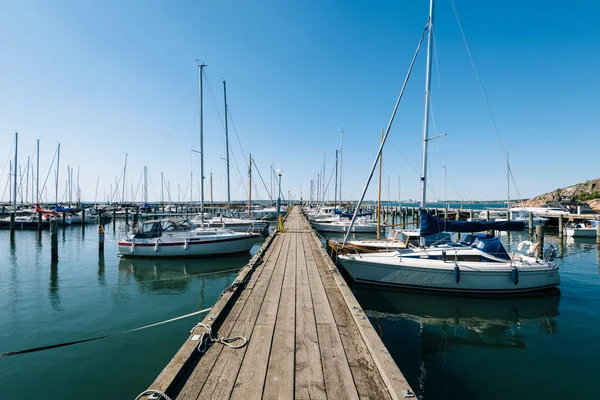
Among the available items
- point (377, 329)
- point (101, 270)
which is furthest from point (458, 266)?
point (101, 270)

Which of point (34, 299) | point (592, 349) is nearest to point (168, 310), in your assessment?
point (34, 299)

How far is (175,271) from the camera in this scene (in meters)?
15.2

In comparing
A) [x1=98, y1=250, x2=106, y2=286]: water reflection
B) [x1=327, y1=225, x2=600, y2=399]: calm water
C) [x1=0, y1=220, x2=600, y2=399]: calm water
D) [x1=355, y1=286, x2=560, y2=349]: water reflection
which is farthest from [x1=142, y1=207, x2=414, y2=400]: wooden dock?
[x1=98, y1=250, x2=106, y2=286]: water reflection

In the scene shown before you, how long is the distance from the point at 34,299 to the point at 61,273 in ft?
14.9

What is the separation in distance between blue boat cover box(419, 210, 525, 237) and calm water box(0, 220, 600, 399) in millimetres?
2579

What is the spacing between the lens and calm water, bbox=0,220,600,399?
566 centimetres

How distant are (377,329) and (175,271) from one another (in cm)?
1119

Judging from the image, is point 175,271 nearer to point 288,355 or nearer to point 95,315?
point 95,315

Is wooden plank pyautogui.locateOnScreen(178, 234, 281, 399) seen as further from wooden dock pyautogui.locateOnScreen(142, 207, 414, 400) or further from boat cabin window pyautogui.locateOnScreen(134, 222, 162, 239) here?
boat cabin window pyautogui.locateOnScreen(134, 222, 162, 239)

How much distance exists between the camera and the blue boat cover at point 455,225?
1142 cm

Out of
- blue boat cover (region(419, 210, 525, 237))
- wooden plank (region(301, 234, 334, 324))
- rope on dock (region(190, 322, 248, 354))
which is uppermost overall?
blue boat cover (region(419, 210, 525, 237))

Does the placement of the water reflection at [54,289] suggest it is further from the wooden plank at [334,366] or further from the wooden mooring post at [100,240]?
the wooden plank at [334,366]

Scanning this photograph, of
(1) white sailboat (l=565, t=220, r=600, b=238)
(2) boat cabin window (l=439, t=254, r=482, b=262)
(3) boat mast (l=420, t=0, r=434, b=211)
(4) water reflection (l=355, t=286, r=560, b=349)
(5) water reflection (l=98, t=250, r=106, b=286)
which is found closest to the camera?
(4) water reflection (l=355, t=286, r=560, b=349)

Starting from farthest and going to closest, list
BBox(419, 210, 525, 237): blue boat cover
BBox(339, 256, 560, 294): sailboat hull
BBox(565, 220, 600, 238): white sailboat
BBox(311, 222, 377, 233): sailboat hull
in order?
BBox(311, 222, 377, 233): sailboat hull → BBox(565, 220, 600, 238): white sailboat → BBox(419, 210, 525, 237): blue boat cover → BBox(339, 256, 560, 294): sailboat hull
